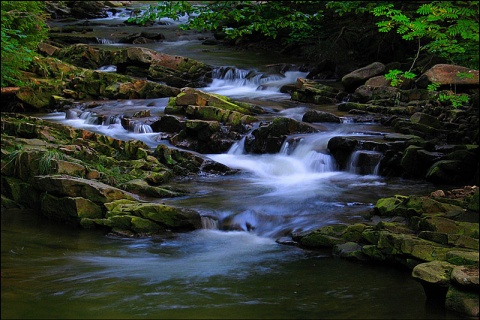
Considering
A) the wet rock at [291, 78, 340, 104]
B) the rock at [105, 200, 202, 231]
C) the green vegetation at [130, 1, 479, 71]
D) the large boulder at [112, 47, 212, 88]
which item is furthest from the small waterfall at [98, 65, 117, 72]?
the rock at [105, 200, 202, 231]

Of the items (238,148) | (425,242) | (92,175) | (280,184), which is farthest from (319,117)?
(425,242)

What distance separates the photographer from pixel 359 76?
21219 millimetres

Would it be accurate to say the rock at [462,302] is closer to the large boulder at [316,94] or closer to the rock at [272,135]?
the rock at [272,135]

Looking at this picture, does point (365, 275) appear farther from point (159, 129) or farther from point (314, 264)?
point (159, 129)

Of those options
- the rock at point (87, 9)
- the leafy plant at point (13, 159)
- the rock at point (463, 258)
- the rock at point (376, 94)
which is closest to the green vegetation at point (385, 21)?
the rock at point (463, 258)

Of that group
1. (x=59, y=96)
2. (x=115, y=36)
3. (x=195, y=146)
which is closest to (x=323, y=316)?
(x=195, y=146)

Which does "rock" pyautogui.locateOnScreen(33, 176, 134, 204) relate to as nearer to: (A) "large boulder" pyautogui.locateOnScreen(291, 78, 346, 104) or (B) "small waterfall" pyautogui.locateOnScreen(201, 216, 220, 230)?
(B) "small waterfall" pyautogui.locateOnScreen(201, 216, 220, 230)

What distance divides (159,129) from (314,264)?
9.50 m

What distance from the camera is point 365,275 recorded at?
7941mm

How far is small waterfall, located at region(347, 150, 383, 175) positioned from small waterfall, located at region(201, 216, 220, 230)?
15.3 ft

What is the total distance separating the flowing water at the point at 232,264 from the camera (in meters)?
6.57

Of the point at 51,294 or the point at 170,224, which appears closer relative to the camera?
the point at 51,294

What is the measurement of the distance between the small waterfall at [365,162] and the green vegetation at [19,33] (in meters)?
7.35

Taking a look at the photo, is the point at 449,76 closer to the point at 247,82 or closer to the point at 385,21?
the point at 385,21
